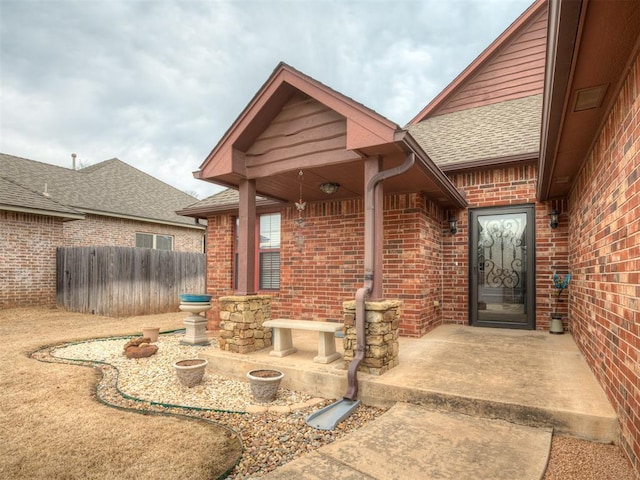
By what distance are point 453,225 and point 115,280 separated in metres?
9.75

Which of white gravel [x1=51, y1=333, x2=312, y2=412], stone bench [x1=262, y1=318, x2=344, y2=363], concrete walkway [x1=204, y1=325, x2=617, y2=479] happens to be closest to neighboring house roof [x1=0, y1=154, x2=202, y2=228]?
white gravel [x1=51, y1=333, x2=312, y2=412]

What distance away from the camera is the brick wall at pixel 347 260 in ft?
19.3

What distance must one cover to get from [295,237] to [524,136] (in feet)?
16.0

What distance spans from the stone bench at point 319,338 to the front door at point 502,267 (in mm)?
3505

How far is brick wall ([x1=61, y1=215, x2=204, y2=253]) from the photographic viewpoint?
42.1 ft

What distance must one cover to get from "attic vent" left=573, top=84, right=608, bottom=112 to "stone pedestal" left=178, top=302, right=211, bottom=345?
612 centimetres

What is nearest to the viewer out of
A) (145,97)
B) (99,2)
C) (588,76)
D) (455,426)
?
(588,76)

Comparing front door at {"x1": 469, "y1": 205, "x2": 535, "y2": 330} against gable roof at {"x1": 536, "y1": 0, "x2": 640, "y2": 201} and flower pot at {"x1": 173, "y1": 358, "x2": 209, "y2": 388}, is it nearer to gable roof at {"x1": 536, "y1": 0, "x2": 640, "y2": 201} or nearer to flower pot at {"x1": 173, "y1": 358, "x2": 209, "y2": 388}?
gable roof at {"x1": 536, "y1": 0, "x2": 640, "y2": 201}

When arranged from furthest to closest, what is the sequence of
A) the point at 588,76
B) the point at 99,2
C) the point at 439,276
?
the point at 99,2 → the point at 439,276 → the point at 588,76

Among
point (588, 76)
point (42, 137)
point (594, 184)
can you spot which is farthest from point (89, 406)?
point (42, 137)

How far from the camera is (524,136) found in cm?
681

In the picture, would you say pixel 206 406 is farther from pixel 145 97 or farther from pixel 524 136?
pixel 145 97

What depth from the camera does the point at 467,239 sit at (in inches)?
268

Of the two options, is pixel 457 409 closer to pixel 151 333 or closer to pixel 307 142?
pixel 307 142
